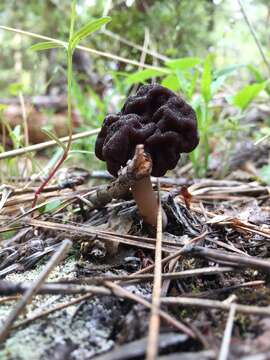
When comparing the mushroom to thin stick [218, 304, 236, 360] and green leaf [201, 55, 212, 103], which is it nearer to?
thin stick [218, 304, 236, 360]

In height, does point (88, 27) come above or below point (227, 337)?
above

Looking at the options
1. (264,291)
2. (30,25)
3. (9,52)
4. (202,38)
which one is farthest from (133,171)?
(9,52)

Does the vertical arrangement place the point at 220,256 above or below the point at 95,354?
above

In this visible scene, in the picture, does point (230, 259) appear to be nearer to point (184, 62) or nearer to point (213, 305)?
point (213, 305)

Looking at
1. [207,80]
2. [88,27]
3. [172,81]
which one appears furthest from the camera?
[172,81]

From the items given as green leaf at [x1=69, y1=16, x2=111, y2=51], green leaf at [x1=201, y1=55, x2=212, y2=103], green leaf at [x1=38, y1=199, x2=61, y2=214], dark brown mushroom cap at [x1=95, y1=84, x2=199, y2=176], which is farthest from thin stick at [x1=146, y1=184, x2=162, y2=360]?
green leaf at [x1=201, y1=55, x2=212, y2=103]

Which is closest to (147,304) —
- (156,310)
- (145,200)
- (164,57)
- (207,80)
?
(156,310)

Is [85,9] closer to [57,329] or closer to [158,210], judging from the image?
[158,210]
